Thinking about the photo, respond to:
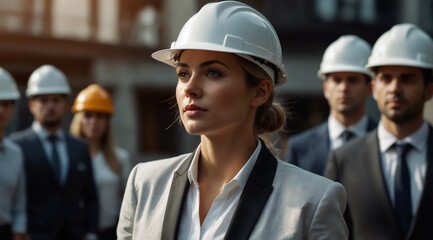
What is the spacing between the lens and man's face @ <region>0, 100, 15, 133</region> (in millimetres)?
6133

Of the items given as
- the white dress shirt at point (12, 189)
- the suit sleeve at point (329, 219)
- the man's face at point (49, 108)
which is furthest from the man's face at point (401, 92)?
the man's face at point (49, 108)

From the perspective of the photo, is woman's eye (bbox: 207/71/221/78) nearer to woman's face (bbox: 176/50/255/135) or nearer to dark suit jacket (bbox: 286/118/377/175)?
woman's face (bbox: 176/50/255/135)

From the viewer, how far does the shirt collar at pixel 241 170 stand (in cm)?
284

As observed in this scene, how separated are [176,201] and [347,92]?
3.65m

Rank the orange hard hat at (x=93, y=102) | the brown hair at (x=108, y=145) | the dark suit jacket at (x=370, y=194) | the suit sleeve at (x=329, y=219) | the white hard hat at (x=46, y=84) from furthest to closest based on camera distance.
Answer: the orange hard hat at (x=93, y=102)
the brown hair at (x=108, y=145)
the white hard hat at (x=46, y=84)
the dark suit jacket at (x=370, y=194)
the suit sleeve at (x=329, y=219)

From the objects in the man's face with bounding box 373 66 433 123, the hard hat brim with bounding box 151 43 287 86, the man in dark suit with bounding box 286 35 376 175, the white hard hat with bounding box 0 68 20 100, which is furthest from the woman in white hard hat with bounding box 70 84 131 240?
the hard hat brim with bounding box 151 43 287 86

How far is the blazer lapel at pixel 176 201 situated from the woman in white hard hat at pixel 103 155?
4.23 meters

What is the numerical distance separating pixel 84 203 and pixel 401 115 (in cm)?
346

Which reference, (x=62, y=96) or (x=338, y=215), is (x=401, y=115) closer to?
(x=338, y=215)

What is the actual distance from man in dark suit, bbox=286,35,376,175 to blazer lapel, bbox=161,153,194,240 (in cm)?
289

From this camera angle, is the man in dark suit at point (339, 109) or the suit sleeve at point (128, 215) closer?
the suit sleeve at point (128, 215)

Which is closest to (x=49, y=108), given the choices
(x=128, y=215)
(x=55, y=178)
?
(x=55, y=178)

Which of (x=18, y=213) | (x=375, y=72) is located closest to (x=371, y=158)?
(x=375, y=72)

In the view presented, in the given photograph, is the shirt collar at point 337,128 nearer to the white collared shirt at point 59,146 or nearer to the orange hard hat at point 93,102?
the white collared shirt at point 59,146
